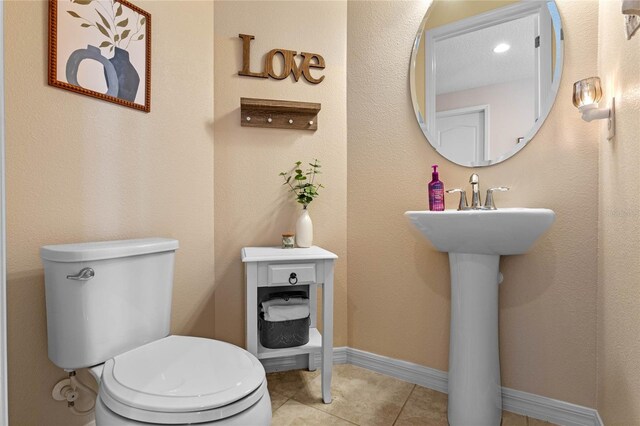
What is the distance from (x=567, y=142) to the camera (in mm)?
1416

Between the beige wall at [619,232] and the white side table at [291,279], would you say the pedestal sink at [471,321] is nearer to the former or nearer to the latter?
the beige wall at [619,232]

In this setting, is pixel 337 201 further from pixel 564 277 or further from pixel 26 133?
pixel 26 133

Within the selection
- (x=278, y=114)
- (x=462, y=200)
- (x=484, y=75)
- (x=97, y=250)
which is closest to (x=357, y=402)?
(x=462, y=200)

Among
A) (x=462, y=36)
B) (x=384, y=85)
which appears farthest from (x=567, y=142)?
(x=384, y=85)

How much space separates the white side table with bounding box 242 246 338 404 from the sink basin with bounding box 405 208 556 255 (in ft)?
1.55

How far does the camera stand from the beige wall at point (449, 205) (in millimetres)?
1395

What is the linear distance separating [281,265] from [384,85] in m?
1.13

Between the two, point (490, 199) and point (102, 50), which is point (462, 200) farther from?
point (102, 50)

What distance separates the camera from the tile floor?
4.82 feet

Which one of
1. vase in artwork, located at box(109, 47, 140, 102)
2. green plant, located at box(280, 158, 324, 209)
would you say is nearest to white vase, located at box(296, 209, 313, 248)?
green plant, located at box(280, 158, 324, 209)

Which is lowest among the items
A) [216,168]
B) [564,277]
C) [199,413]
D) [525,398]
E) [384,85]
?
[525,398]

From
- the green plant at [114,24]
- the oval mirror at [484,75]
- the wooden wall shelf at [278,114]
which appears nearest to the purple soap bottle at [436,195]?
the oval mirror at [484,75]

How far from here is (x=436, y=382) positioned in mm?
1702

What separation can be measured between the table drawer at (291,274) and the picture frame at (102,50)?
37.3 inches
